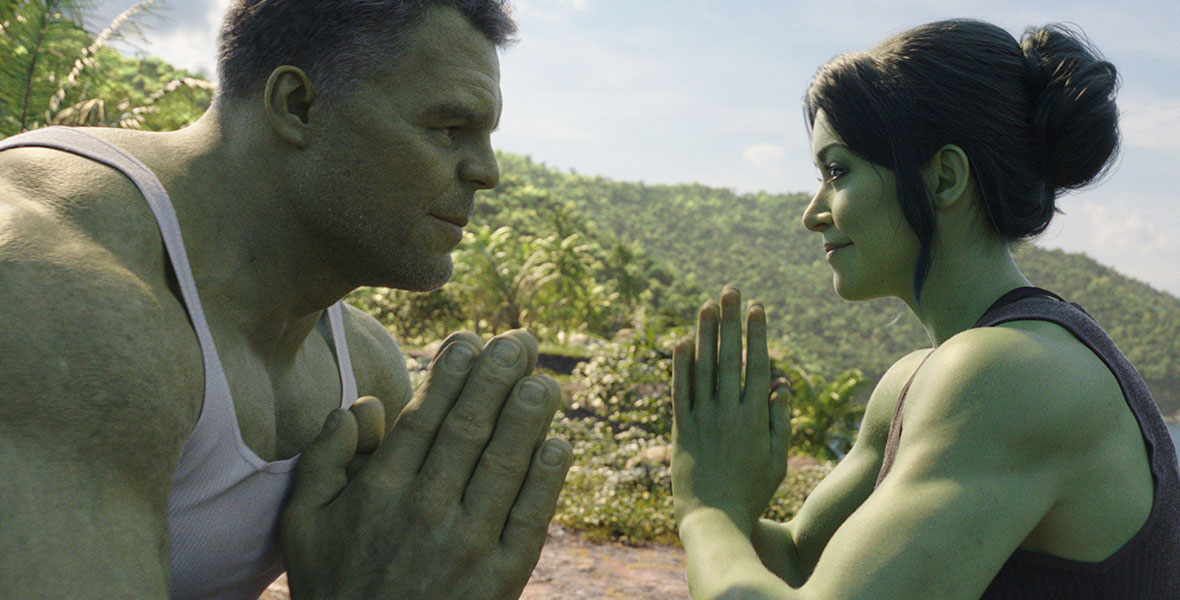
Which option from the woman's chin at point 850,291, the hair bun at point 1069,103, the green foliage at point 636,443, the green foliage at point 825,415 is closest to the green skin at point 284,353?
the woman's chin at point 850,291

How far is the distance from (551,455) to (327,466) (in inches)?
13.3

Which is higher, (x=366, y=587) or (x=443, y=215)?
(x=443, y=215)

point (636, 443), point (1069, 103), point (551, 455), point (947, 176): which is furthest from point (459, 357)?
point (636, 443)

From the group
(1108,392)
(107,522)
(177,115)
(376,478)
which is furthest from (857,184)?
(177,115)

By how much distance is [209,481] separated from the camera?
1.33 meters

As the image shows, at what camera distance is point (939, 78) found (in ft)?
5.41

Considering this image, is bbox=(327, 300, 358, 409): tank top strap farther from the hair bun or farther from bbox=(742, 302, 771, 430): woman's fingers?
the hair bun

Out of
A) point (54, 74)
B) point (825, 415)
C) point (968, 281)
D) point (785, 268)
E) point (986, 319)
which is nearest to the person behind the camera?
point (986, 319)

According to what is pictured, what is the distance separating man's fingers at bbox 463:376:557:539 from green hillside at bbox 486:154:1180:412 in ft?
88.5

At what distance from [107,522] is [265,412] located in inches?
20.0

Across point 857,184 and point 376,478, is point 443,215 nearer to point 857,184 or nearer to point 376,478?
point 376,478

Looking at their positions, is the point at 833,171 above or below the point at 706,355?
above

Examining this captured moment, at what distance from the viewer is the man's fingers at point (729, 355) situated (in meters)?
1.58

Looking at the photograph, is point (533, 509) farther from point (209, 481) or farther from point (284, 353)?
point (284, 353)
